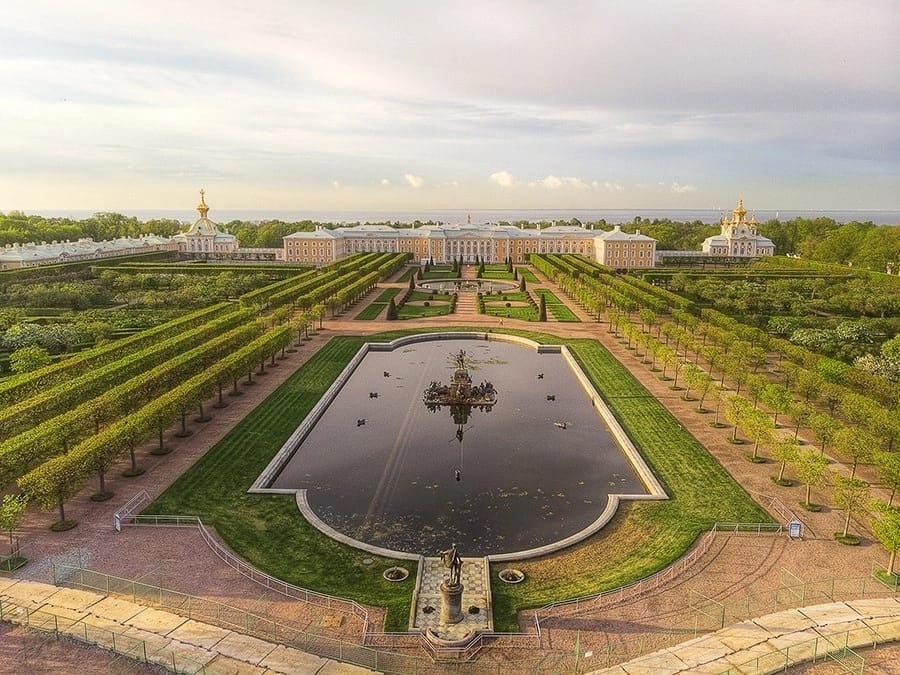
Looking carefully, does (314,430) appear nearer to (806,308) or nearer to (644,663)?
(644,663)

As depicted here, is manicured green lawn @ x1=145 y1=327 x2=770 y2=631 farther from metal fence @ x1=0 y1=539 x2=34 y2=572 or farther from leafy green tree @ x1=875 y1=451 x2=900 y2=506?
leafy green tree @ x1=875 y1=451 x2=900 y2=506

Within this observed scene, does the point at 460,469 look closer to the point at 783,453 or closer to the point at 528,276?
the point at 783,453

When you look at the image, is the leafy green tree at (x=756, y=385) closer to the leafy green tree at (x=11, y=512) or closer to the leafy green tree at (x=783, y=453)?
the leafy green tree at (x=783, y=453)

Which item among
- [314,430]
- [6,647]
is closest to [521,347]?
[314,430]

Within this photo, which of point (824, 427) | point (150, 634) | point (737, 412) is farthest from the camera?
point (737, 412)

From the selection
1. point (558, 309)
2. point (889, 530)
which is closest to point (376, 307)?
point (558, 309)

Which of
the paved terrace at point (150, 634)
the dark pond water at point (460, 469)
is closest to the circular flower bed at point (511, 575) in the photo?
the dark pond water at point (460, 469)

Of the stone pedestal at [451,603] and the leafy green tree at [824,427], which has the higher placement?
the leafy green tree at [824,427]
